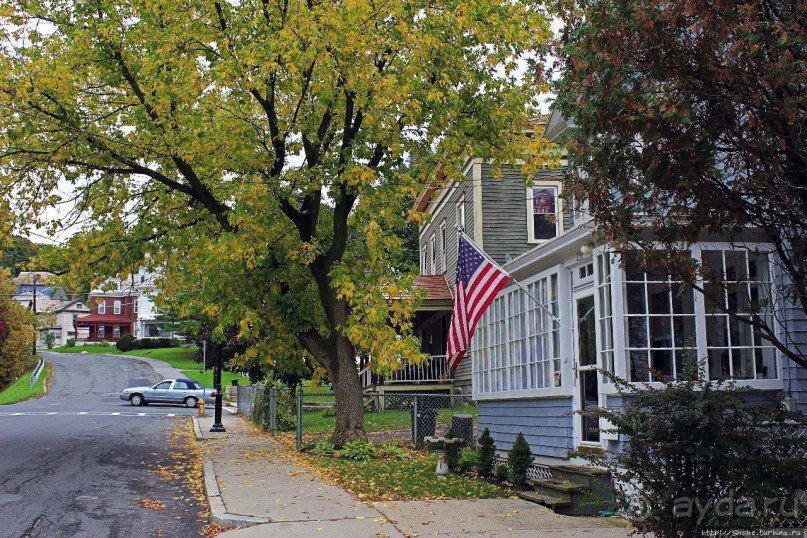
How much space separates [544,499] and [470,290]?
3.83 metres

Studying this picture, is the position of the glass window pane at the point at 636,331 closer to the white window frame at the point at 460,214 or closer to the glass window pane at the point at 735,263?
the glass window pane at the point at 735,263

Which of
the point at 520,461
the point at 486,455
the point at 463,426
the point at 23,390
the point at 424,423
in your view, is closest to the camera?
the point at 520,461

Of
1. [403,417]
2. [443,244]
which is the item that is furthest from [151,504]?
[443,244]

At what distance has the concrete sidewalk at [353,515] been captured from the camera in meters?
8.23

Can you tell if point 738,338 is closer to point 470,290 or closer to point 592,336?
point 592,336

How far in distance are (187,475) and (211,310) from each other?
3.12 m

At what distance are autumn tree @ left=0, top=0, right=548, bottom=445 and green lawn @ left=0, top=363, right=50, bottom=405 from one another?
26770 millimetres

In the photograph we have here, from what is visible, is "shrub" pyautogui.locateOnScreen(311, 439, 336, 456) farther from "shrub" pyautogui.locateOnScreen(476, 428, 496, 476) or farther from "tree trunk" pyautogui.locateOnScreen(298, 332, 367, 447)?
"shrub" pyautogui.locateOnScreen(476, 428, 496, 476)

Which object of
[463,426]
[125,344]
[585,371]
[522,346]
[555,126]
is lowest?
[463,426]

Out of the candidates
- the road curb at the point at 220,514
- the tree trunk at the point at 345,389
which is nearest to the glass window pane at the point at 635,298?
the road curb at the point at 220,514

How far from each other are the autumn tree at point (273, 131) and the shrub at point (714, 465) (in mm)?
8200

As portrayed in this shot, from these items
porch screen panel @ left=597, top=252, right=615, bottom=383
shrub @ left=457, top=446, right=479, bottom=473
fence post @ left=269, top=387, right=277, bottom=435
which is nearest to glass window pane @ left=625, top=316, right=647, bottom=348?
porch screen panel @ left=597, top=252, right=615, bottom=383

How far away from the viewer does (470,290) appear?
1248 cm

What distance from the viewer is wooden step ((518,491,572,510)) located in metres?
9.43
